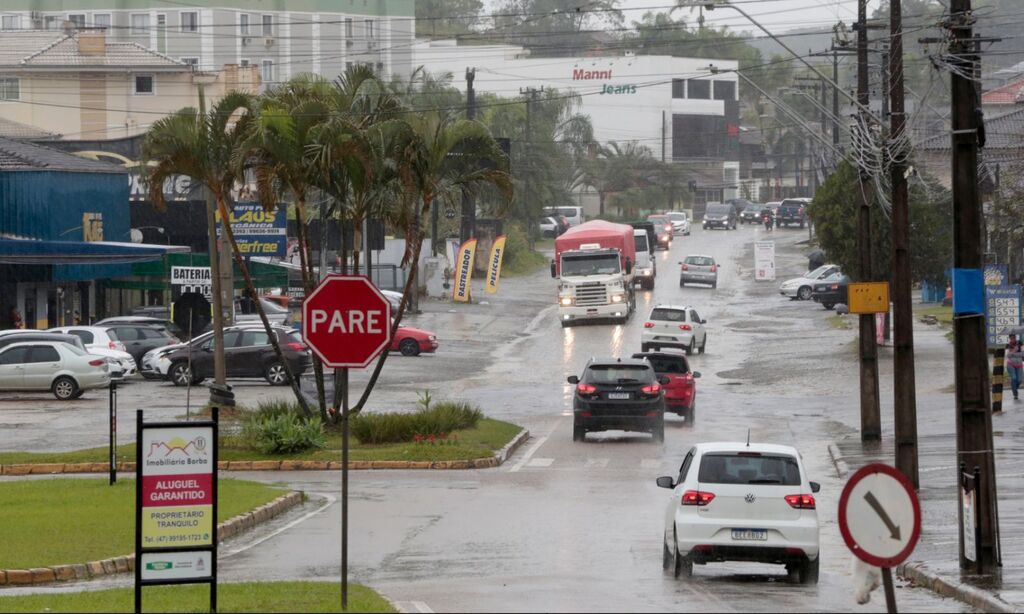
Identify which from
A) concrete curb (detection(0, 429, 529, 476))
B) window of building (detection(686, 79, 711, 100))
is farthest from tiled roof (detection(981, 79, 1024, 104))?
concrete curb (detection(0, 429, 529, 476))

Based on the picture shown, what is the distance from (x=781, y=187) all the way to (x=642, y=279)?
8130cm

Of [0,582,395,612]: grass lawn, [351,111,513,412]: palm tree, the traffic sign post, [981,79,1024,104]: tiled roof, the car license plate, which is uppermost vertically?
[981,79,1024,104]: tiled roof

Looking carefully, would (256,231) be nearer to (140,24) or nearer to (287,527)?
(287,527)

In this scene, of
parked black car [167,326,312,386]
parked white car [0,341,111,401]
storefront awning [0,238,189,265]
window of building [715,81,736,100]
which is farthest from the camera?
window of building [715,81,736,100]

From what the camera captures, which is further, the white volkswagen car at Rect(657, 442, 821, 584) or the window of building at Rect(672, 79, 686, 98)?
the window of building at Rect(672, 79, 686, 98)

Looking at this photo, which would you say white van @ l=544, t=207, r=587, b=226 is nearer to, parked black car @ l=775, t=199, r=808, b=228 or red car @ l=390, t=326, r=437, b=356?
parked black car @ l=775, t=199, r=808, b=228

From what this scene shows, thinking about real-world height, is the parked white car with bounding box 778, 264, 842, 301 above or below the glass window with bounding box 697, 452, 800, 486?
above

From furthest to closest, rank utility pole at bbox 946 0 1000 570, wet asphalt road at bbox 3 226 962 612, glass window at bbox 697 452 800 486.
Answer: utility pole at bbox 946 0 1000 570 < glass window at bbox 697 452 800 486 < wet asphalt road at bbox 3 226 962 612

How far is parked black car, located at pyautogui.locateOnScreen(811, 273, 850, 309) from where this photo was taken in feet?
216

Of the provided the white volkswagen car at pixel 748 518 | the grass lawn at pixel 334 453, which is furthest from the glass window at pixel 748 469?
the grass lawn at pixel 334 453

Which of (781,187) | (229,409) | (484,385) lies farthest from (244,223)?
(781,187)

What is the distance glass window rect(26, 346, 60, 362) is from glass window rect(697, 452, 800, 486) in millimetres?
27773

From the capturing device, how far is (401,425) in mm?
30344

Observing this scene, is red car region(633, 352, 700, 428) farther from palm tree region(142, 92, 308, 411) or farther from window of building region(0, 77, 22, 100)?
window of building region(0, 77, 22, 100)
